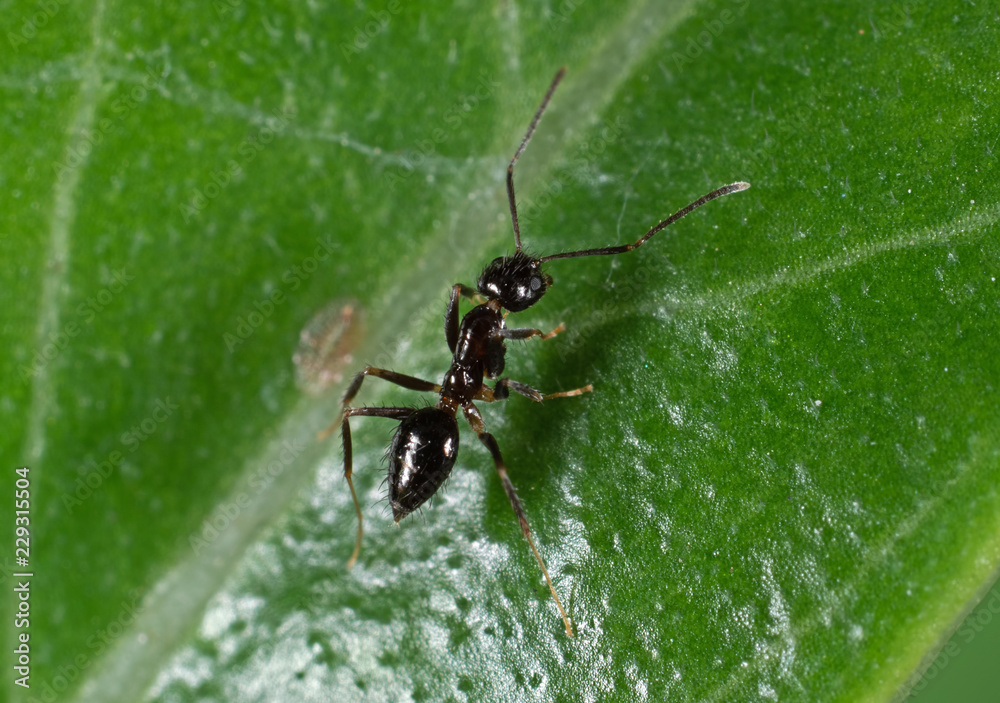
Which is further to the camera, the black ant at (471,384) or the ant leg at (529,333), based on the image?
the ant leg at (529,333)

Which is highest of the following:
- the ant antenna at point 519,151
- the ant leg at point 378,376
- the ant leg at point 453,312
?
the ant antenna at point 519,151

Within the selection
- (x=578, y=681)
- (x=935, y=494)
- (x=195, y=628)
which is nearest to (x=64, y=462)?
(x=195, y=628)

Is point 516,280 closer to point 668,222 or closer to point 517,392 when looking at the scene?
point 517,392

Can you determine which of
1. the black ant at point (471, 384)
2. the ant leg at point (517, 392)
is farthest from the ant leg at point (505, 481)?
the ant leg at point (517, 392)

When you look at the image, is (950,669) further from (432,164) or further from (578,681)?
(432,164)

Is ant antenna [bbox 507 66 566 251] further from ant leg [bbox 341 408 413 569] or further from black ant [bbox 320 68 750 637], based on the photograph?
ant leg [bbox 341 408 413 569]

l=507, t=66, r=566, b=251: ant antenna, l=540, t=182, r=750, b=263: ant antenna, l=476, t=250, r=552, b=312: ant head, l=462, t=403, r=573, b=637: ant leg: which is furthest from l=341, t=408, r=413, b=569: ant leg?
l=540, t=182, r=750, b=263: ant antenna

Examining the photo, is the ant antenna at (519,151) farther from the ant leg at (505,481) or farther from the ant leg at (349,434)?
the ant leg at (349,434)
